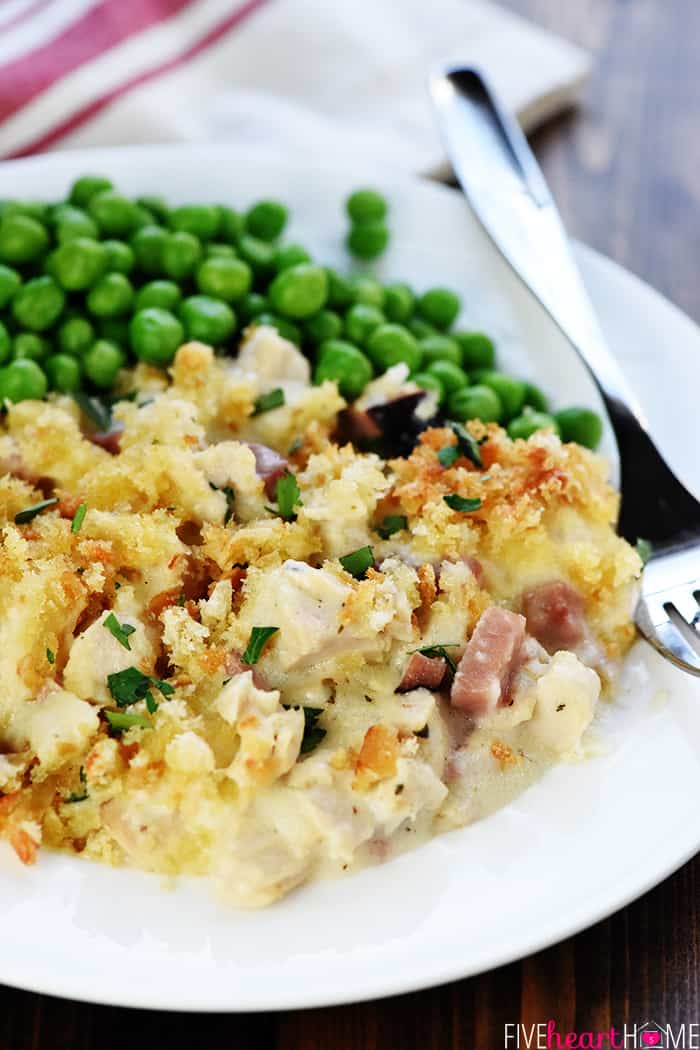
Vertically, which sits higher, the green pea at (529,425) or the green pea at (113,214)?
the green pea at (113,214)

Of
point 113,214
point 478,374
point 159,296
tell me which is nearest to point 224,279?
point 159,296

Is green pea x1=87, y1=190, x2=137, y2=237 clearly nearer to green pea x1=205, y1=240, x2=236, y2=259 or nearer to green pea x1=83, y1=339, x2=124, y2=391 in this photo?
green pea x1=205, y1=240, x2=236, y2=259

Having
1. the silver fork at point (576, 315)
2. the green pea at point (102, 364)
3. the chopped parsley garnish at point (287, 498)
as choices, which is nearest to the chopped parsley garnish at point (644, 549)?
the silver fork at point (576, 315)

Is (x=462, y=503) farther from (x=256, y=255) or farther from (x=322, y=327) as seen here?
(x=256, y=255)

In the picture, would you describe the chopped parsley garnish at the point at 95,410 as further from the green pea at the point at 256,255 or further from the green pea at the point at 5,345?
the green pea at the point at 256,255

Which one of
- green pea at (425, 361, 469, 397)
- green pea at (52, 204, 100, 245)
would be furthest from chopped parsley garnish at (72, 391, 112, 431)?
green pea at (425, 361, 469, 397)

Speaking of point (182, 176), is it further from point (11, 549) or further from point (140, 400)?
point (11, 549)
